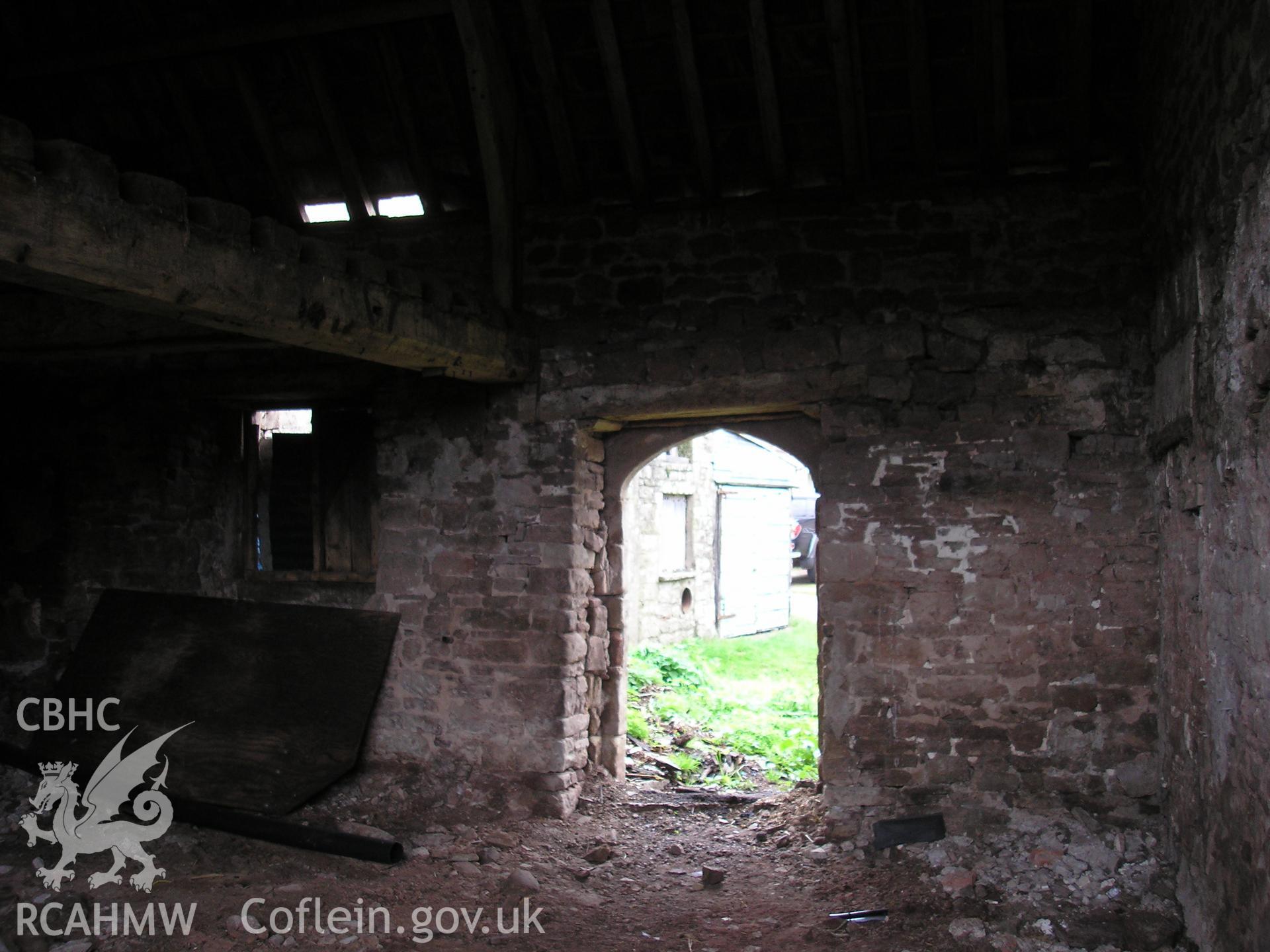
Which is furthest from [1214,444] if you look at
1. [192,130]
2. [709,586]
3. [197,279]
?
[709,586]

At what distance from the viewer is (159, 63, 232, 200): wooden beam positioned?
5.41m

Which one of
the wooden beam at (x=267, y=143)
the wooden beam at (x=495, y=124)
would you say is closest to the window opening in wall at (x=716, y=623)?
the wooden beam at (x=495, y=124)

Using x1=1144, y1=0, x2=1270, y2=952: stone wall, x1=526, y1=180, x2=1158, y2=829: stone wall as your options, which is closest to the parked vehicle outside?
x1=526, y1=180, x2=1158, y2=829: stone wall

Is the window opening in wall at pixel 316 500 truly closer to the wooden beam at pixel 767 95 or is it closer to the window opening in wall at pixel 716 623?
the window opening in wall at pixel 716 623

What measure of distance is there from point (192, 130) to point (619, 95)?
2.67 metres

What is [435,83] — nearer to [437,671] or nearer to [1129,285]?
[437,671]

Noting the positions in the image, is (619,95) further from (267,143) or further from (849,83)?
(267,143)

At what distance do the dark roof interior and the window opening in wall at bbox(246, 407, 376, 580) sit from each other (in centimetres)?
152

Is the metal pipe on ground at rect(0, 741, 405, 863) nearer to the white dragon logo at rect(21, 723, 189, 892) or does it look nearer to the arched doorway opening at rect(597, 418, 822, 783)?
the white dragon logo at rect(21, 723, 189, 892)

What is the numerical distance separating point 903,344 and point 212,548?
4.74 m

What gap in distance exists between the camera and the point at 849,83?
4.73 m

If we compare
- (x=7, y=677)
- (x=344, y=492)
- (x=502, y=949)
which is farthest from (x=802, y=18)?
(x=7, y=677)

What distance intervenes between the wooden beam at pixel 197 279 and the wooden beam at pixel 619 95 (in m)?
1.27

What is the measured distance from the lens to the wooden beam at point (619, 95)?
4699 millimetres
